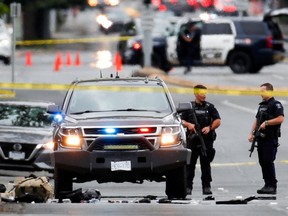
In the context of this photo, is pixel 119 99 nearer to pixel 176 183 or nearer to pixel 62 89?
pixel 176 183

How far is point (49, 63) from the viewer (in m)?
55.4

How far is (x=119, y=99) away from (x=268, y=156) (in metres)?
2.47

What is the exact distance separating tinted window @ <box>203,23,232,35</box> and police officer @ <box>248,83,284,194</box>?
26400mm

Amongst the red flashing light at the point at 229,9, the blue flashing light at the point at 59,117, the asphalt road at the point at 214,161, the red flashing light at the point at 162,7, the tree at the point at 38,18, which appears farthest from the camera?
the tree at the point at 38,18

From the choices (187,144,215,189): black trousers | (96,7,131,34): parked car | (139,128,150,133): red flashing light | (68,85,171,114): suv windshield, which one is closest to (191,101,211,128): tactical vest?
(187,144,215,189): black trousers

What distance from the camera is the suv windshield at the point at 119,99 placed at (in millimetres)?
18203

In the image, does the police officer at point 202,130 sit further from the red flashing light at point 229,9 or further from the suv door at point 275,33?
the red flashing light at point 229,9

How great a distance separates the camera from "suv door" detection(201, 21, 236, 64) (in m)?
45.3

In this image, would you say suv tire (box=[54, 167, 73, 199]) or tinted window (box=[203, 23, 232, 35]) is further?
tinted window (box=[203, 23, 232, 35])

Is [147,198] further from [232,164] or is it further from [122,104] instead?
[232,164]

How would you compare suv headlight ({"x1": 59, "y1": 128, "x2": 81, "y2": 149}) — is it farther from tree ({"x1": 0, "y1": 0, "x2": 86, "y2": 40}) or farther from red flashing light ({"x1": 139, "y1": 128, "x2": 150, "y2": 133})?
tree ({"x1": 0, "y1": 0, "x2": 86, "y2": 40})

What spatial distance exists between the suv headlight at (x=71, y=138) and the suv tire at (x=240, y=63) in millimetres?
28746

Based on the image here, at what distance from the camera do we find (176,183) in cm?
1778

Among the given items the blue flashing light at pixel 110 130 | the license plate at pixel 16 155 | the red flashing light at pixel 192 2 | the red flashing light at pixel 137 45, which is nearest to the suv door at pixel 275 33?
the red flashing light at pixel 137 45
